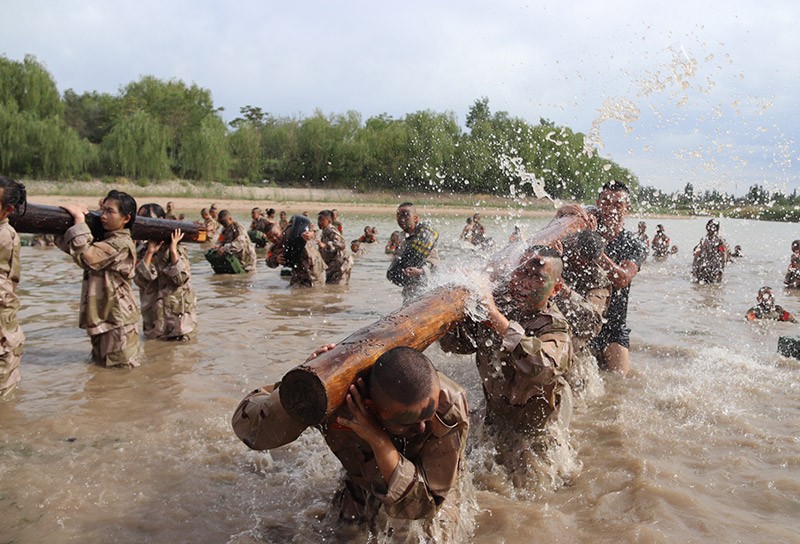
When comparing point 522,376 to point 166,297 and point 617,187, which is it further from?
point 166,297

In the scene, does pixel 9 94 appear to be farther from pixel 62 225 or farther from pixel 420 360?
pixel 420 360

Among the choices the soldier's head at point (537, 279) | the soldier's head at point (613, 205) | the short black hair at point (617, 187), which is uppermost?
the short black hair at point (617, 187)

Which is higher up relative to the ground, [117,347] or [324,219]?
[324,219]

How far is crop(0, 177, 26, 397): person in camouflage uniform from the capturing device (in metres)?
4.92

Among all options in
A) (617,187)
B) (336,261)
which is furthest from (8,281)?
(336,261)

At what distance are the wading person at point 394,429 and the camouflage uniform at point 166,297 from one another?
4.77m

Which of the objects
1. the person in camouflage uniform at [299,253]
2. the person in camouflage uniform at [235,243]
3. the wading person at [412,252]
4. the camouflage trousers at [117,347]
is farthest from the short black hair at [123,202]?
the person in camouflage uniform at [235,243]

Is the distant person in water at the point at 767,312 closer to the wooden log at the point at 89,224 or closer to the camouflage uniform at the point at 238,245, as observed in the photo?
the wooden log at the point at 89,224

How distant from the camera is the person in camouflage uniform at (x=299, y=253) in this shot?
12.0m

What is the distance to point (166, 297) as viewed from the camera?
7.69 meters

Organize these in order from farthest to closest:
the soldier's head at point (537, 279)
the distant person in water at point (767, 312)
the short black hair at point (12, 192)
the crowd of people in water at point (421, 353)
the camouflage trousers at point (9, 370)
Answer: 1. the distant person in water at point (767, 312)
2. the camouflage trousers at point (9, 370)
3. the short black hair at point (12, 192)
4. the soldier's head at point (537, 279)
5. the crowd of people in water at point (421, 353)

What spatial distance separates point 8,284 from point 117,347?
58.9 inches

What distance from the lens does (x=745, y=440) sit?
210 inches

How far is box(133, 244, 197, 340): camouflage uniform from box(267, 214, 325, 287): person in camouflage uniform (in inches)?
163
